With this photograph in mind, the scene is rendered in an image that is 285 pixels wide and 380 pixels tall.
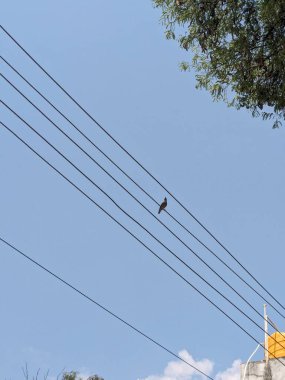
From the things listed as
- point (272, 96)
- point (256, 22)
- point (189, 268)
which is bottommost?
point (189, 268)

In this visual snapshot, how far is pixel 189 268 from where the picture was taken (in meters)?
10.3

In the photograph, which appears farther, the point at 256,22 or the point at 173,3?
the point at 173,3

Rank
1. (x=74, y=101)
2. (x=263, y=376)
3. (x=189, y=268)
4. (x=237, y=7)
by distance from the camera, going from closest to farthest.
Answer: (x=74, y=101) < (x=189, y=268) < (x=237, y=7) < (x=263, y=376)

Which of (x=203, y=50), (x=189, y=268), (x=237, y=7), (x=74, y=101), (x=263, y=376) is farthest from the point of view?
(x=263, y=376)

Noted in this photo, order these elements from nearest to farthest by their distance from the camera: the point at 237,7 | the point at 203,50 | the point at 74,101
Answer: the point at 74,101, the point at 237,7, the point at 203,50

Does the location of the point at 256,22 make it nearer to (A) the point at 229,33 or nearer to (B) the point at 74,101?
(A) the point at 229,33

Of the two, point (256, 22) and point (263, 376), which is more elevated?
point (256, 22)

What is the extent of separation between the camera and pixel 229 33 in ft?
39.7

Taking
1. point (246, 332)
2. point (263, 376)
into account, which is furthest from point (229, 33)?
point (263, 376)

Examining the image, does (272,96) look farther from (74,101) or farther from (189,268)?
(74,101)

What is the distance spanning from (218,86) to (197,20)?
1673mm

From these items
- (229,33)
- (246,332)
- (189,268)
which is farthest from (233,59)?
(246,332)

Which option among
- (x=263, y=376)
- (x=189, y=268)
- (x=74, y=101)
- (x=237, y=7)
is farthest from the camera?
(x=263, y=376)

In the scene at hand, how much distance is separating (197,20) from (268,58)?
5.98ft
